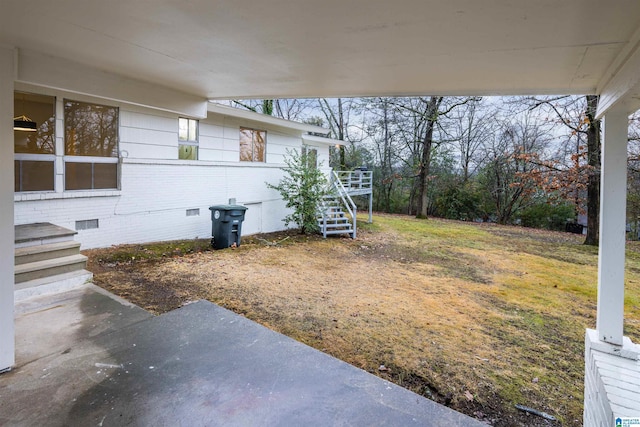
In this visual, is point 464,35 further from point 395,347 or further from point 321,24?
point 395,347

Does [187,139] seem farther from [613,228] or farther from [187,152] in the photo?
[613,228]

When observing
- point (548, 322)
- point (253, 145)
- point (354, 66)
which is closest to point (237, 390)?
point (354, 66)

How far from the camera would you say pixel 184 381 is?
2404mm

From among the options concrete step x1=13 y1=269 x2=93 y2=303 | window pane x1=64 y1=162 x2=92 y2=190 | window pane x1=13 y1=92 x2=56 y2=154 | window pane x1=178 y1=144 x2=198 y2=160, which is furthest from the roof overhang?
concrete step x1=13 y1=269 x2=93 y2=303

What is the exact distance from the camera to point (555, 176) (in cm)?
1092

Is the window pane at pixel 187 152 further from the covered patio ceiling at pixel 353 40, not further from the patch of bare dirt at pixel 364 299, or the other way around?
the covered patio ceiling at pixel 353 40

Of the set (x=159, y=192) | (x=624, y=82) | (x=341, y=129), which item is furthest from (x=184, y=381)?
(x=341, y=129)

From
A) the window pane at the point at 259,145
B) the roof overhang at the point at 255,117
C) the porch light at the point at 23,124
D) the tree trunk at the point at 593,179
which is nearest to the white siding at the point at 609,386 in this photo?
the porch light at the point at 23,124

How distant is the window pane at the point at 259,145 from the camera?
33.7ft

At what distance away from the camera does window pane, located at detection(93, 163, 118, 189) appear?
6.56 metres

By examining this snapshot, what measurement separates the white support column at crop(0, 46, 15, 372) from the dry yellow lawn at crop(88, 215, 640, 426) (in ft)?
5.32

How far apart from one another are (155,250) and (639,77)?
7.48 m

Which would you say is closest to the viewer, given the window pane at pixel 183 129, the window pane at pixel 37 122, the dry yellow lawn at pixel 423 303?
the dry yellow lawn at pixel 423 303

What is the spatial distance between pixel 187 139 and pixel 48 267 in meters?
4.82
